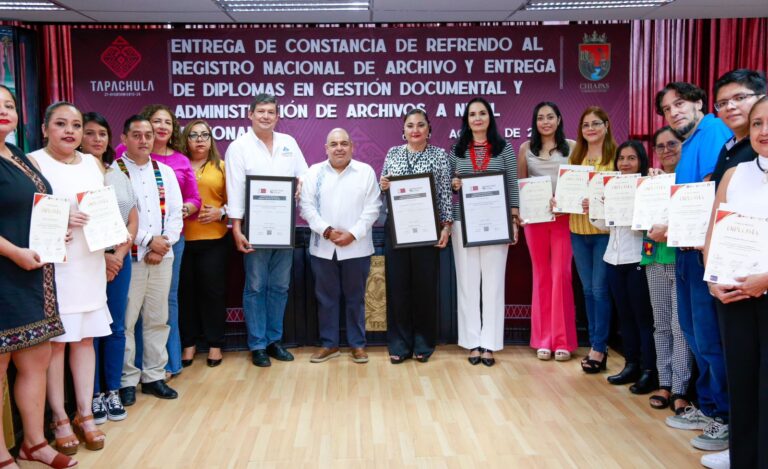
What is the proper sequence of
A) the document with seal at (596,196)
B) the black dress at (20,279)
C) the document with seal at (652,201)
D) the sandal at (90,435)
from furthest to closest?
the document with seal at (596,196) → the document with seal at (652,201) → the sandal at (90,435) → the black dress at (20,279)

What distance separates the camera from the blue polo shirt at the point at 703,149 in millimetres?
2920

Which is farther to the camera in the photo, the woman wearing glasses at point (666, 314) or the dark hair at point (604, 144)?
the dark hair at point (604, 144)

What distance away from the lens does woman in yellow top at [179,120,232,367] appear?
4.25m

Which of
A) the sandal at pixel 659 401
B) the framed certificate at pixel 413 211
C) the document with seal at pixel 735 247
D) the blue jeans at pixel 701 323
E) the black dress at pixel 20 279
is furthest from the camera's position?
the framed certificate at pixel 413 211

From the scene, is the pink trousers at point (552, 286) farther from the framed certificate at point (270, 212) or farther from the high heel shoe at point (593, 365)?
the framed certificate at point (270, 212)

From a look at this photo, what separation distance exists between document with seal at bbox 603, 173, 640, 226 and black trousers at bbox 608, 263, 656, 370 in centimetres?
30

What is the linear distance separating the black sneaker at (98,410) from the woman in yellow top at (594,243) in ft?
9.47

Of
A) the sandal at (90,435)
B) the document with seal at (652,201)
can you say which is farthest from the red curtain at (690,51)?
the sandal at (90,435)

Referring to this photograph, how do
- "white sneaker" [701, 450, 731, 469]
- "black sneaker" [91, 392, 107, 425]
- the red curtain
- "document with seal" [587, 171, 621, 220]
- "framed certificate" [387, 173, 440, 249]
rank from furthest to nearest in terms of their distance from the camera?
the red curtain
"framed certificate" [387, 173, 440, 249]
"document with seal" [587, 171, 621, 220]
"black sneaker" [91, 392, 107, 425]
"white sneaker" [701, 450, 731, 469]

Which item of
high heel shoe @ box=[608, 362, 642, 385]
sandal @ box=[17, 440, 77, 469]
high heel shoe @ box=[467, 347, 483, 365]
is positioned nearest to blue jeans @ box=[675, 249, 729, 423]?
high heel shoe @ box=[608, 362, 642, 385]

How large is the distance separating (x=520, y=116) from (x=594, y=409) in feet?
8.86

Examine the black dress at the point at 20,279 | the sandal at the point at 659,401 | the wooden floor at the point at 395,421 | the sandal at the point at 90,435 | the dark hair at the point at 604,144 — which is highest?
the dark hair at the point at 604,144

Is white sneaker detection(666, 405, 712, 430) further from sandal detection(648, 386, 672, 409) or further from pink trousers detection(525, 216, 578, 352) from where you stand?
pink trousers detection(525, 216, 578, 352)

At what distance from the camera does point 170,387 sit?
3.98m
